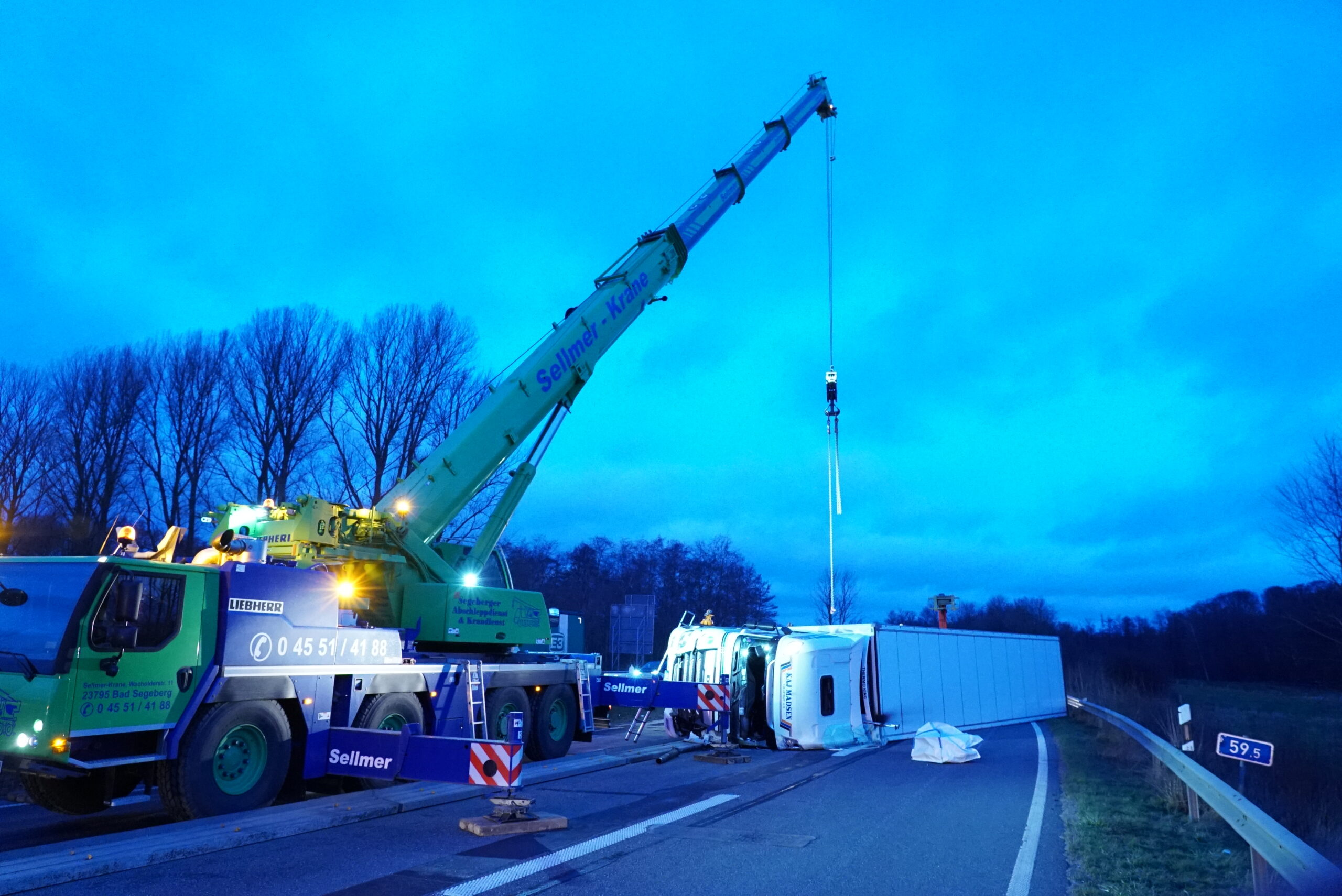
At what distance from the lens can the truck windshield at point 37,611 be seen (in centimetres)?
716

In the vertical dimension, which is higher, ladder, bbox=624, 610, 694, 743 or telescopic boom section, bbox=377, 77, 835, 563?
telescopic boom section, bbox=377, 77, 835, 563

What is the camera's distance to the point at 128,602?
747 cm

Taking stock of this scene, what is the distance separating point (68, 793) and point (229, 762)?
4.44 ft

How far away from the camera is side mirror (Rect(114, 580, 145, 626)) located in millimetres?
7426

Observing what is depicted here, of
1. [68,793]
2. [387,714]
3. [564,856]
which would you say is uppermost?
[387,714]

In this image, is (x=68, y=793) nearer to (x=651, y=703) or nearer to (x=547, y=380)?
(x=547, y=380)

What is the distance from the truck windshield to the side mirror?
27 cm

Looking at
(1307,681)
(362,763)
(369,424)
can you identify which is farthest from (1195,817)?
(1307,681)

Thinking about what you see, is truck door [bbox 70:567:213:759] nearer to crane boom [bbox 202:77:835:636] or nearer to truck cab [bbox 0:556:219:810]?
truck cab [bbox 0:556:219:810]

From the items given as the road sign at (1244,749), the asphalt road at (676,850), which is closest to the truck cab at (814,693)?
the asphalt road at (676,850)

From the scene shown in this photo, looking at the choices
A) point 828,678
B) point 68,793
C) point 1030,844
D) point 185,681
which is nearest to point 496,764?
point 185,681

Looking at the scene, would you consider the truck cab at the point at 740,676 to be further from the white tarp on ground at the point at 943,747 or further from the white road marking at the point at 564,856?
the white road marking at the point at 564,856

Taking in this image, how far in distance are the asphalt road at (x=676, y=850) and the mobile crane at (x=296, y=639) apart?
4.44 feet

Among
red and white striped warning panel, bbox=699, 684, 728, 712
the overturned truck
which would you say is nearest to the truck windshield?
the overturned truck
